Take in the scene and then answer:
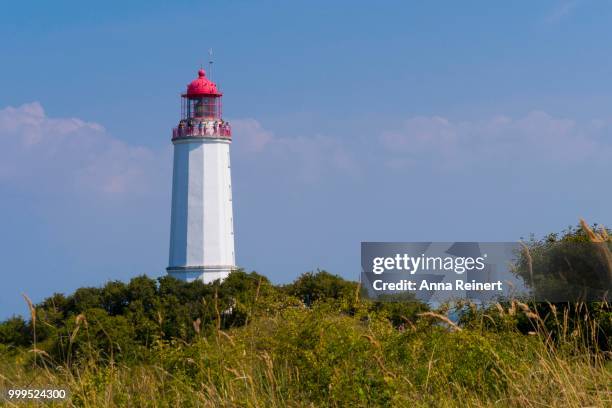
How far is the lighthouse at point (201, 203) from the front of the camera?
37031 mm

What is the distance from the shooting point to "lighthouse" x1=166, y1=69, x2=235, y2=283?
121ft

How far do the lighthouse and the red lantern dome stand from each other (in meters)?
1.45

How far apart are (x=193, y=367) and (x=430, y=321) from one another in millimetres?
2339

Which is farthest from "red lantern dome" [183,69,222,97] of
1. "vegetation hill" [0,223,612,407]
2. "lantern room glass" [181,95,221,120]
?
"vegetation hill" [0,223,612,407]

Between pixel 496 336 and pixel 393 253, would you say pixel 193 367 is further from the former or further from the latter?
pixel 393 253

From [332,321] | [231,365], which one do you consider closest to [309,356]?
[231,365]

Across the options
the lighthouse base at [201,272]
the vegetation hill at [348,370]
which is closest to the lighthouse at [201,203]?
the lighthouse base at [201,272]

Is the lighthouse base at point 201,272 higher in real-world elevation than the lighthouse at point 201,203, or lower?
lower

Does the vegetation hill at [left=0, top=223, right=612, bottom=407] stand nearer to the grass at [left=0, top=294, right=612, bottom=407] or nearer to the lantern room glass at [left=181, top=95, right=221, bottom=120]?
the grass at [left=0, top=294, right=612, bottom=407]

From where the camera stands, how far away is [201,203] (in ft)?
122

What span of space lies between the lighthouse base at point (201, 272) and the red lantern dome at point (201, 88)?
7946 millimetres

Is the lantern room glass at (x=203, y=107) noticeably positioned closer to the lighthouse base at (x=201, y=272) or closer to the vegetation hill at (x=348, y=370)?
the lighthouse base at (x=201, y=272)

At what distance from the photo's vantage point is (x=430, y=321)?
8477 millimetres

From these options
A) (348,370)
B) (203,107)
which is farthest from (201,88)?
(348,370)
